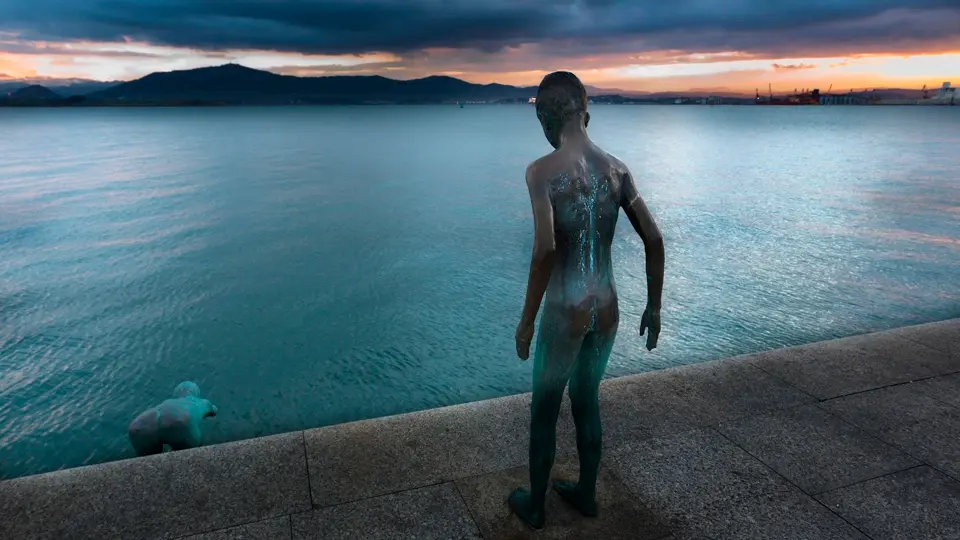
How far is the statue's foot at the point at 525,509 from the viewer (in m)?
4.00

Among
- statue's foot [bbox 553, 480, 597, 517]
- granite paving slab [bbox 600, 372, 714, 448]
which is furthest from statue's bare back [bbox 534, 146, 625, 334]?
granite paving slab [bbox 600, 372, 714, 448]

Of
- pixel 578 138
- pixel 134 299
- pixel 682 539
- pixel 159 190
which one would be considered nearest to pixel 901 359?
pixel 682 539

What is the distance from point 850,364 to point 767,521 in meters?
3.11

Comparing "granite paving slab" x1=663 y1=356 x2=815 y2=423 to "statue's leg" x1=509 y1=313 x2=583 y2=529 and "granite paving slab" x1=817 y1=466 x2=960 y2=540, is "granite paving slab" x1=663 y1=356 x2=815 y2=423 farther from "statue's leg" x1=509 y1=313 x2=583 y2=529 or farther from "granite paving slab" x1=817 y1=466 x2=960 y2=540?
"statue's leg" x1=509 y1=313 x2=583 y2=529

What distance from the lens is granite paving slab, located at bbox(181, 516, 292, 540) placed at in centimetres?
395

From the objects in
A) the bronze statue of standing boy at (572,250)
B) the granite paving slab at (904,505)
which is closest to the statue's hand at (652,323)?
the bronze statue of standing boy at (572,250)

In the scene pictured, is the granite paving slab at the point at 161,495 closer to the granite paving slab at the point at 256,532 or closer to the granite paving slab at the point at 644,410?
the granite paving slab at the point at 256,532

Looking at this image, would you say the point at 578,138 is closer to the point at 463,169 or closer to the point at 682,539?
the point at 682,539

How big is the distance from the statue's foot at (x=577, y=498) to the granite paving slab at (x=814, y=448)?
62.5 inches

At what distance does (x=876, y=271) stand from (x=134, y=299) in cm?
1569

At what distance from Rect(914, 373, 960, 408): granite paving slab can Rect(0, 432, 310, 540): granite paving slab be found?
5.67 metres

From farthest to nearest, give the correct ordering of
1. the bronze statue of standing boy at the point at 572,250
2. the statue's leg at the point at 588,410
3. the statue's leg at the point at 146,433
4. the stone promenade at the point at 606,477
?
the statue's leg at the point at 146,433
the stone promenade at the point at 606,477
the statue's leg at the point at 588,410
the bronze statue of standing boy at the point at 572,250

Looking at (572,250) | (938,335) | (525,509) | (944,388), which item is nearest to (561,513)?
(525,509)

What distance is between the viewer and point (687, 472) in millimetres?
4625
